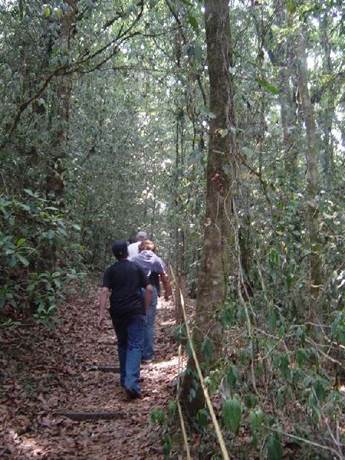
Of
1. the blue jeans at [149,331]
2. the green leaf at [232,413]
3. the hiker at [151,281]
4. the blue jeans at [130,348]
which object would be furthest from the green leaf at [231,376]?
the blue jeans at [149,331]

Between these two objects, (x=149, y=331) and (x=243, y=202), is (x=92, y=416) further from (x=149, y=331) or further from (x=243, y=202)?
(x=243, y=202)

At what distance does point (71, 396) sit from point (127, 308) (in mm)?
1366

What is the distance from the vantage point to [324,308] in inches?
246

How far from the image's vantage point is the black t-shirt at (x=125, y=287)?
6.93 meters

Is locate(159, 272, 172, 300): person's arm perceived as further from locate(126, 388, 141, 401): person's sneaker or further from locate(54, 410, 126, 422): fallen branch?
locate(54, 410, 126, 422): fallen branch

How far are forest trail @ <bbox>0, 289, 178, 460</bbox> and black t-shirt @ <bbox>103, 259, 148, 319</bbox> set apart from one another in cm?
107

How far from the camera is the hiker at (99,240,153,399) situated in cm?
681

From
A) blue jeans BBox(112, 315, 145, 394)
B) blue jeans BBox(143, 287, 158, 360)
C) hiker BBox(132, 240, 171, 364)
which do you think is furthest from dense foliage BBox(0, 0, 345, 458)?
blue jeans BBox(143, 287, 158, 360)

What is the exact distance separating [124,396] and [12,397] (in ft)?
4.54

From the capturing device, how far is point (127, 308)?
690 centimetres

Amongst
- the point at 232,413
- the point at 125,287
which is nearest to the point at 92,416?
the point at 125,287

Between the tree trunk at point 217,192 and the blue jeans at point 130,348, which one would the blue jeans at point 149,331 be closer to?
the blue jeans at point 130,348

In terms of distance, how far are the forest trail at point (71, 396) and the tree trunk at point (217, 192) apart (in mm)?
1054

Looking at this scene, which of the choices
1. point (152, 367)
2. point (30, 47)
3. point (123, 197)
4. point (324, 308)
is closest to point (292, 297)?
point (324, 308)
